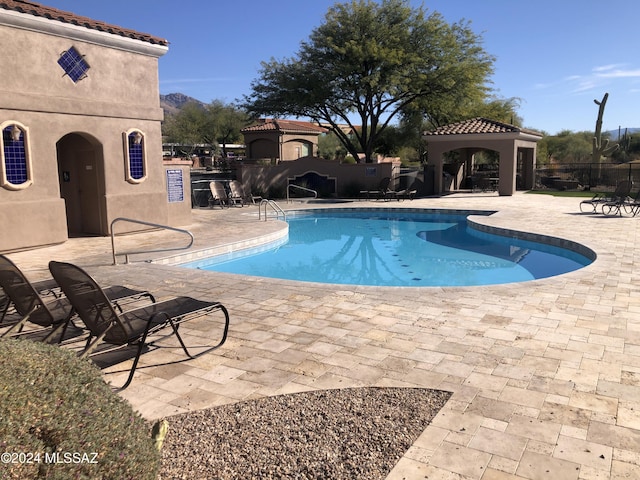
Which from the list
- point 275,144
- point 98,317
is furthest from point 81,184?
point 275,144

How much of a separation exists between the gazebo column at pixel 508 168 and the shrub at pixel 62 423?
25177mm

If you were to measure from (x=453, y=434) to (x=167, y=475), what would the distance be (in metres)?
1.90

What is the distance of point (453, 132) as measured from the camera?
25594mm

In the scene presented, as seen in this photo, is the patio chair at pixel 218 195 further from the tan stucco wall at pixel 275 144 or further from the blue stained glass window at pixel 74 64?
the tan stucco wall at pixel 275 144

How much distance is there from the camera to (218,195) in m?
21.3

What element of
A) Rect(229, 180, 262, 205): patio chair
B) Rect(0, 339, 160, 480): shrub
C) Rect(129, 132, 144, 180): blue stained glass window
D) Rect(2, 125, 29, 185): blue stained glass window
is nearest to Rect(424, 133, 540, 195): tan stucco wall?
Rect(229, 180, 262, 205): patio chair

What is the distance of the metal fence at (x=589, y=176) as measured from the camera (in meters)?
27.9

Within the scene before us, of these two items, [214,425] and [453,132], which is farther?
[453,132]

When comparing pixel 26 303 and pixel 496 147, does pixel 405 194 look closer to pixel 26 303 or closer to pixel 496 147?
pixel 496 147

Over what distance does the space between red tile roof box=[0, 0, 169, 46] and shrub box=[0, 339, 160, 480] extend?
10.8 metres

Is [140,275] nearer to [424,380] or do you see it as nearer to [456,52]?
[424,380]

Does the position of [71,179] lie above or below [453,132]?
below

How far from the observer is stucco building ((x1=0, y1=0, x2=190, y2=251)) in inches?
419

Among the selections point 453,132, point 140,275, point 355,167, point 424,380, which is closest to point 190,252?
point 140,275
